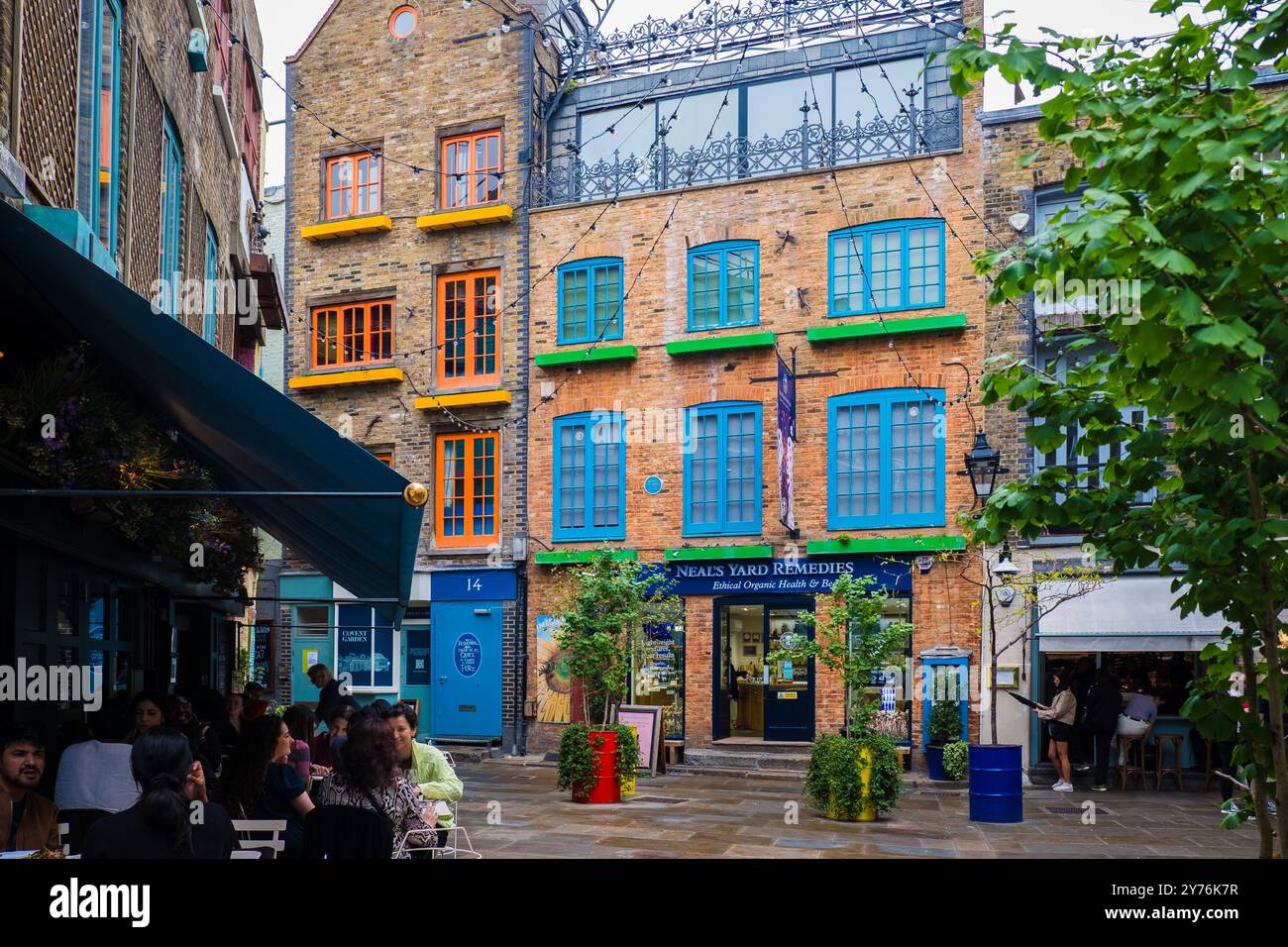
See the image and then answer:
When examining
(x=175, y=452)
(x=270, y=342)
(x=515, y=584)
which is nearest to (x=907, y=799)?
(x=515, y=584)

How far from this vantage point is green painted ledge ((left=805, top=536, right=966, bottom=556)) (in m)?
19.5

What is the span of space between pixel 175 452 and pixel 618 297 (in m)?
14.5

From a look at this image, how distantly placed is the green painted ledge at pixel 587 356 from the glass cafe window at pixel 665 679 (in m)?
4.77

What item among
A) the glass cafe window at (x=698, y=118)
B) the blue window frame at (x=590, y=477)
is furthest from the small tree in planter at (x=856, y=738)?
the glass cafe window at (x=698, y=118)

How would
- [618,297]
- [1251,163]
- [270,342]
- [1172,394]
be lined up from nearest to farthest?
[1251,163]
[1172,394]
[618,297]
[270,342]

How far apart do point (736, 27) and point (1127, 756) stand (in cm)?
1385

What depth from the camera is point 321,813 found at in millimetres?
5477

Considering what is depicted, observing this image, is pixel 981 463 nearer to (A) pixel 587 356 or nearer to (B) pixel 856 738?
(B) pixel 856 738

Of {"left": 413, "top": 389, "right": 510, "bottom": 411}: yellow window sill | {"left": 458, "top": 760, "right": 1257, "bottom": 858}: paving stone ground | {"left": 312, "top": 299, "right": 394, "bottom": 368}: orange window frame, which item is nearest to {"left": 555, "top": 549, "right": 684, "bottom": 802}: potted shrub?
{"left": 458, "top": 760, "right": 1257, "bottom": 858}: paving stone ground

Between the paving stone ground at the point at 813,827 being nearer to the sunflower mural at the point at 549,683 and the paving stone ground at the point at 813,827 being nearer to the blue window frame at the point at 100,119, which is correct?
the sunflower mural at the point at 549,683

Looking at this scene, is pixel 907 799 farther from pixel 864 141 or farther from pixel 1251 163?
pixel 1251 163

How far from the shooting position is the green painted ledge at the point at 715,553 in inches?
815

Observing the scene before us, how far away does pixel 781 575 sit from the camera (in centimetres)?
2080

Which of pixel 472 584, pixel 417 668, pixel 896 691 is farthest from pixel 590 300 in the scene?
pixel 896 691
